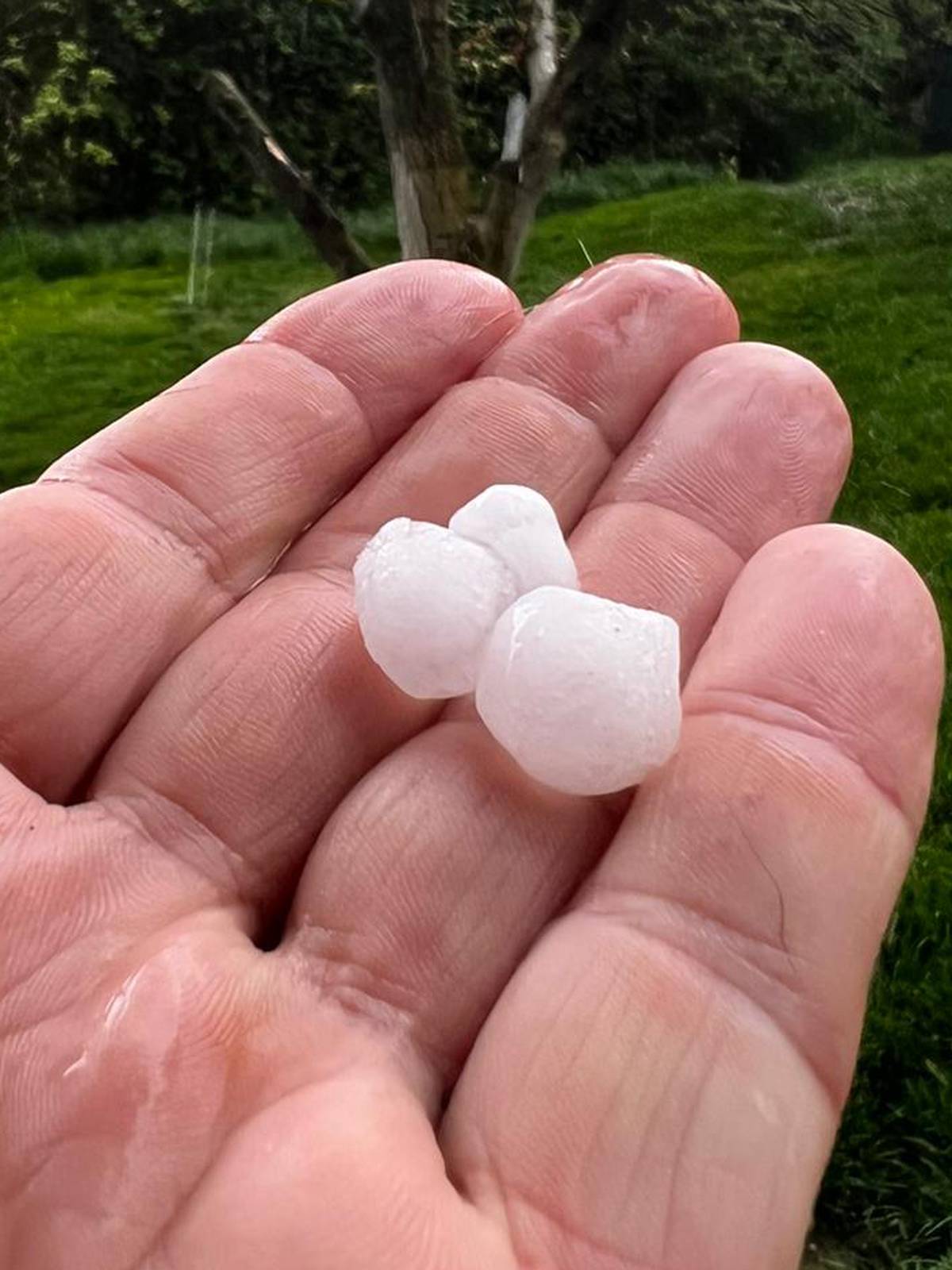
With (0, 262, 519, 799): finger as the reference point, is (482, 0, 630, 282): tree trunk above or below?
above

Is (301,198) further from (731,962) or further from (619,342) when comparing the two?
(731,962)

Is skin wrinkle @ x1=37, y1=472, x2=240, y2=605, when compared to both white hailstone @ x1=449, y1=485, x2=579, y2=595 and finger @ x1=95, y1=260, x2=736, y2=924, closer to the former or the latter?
finger @ x1=95, y1=260, x2=736, y2=924

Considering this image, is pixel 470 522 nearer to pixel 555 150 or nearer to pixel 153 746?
pixel 153 746

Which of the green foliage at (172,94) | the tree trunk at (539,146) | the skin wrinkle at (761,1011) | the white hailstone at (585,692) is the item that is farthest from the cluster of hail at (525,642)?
the green foliage at (172,94)

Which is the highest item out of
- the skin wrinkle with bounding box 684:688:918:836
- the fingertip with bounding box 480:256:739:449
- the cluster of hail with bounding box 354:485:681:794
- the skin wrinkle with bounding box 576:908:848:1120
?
the fingertip with bounding box 480:256:739:449

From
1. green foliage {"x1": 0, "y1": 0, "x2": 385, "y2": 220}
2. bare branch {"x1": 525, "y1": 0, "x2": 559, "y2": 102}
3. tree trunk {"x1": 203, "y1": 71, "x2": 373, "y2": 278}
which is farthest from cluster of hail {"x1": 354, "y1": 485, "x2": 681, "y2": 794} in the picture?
green foliage {"x1": 0, "y1": 0, "x2": 385, "y2": 220}

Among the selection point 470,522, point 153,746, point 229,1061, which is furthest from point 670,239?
point 229,1061

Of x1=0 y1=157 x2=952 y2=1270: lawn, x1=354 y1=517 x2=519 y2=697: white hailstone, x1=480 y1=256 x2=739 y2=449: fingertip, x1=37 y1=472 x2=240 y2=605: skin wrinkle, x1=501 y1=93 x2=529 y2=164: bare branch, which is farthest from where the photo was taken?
x1=0 y1=157 x2=952 y2=1270: lawn
